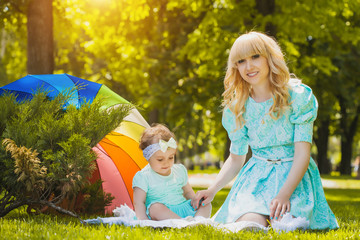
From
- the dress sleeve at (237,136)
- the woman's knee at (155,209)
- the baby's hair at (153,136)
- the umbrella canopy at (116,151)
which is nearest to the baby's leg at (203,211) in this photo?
the woman's knee at (155,209)

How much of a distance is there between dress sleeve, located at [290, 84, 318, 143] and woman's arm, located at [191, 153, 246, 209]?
0.66m

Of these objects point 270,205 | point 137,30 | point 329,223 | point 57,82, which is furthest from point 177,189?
point 137,30

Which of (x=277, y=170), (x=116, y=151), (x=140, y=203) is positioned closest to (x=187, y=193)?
(x=140, y=203)

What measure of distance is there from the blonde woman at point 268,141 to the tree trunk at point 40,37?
546 cm

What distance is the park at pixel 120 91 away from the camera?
421 centimetres

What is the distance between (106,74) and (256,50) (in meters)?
16.7

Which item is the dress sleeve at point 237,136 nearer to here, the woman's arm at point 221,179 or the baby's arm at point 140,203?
the woman's arm at point 221,179

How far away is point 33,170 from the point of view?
13.5 ft

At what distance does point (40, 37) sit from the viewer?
354 inches

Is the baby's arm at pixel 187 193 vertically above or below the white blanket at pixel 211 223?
above

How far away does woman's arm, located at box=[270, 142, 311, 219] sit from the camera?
12.6ft

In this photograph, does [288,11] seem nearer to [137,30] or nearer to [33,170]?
[137,30]

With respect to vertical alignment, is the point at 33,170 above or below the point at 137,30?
below

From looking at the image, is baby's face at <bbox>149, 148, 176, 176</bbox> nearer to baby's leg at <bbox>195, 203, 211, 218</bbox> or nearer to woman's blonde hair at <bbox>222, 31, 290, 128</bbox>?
baby's leg at <bbox>195, 203, 211, 218</bbox>
